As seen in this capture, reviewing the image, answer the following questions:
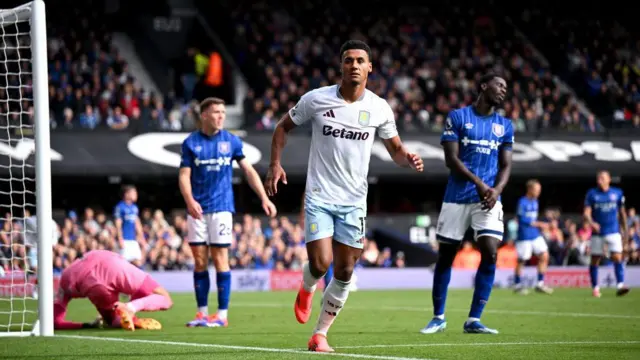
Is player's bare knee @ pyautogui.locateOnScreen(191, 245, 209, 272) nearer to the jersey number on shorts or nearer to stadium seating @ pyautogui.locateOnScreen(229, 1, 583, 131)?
the jersey number on shorts

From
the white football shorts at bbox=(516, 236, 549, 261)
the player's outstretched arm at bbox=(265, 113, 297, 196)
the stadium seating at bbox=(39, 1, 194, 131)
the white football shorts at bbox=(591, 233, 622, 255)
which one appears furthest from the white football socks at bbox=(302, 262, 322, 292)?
the stadium seating at bbox=(39, 1, 194, 131)

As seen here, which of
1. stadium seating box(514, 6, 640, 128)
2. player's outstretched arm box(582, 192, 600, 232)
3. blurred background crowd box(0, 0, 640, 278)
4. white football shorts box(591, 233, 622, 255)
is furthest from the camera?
stadium seating box(514, 6, 640, 128)

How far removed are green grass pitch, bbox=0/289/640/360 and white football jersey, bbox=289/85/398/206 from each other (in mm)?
1257

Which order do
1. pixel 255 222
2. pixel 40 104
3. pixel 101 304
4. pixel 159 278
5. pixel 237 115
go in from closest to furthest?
pixel 40 104, pixel 101 304, pixel 159 278, pixel 255 222, pixel 237 115

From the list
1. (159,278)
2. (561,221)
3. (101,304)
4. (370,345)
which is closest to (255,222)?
(159,278)

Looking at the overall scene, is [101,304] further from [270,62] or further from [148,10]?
[148,10]

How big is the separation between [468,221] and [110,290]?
12.5 feet

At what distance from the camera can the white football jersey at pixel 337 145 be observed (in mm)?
8391

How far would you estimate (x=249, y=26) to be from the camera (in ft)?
110

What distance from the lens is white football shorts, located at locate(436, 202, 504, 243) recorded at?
10500mm

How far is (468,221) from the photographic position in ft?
35.2

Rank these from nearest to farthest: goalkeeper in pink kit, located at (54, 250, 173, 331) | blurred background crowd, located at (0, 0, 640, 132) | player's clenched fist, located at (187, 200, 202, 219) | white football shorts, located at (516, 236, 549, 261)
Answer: goalkeeper in pink kit, located at (54, 250, 173, 331) < player's clenched fist, located at (187, 200, 202, 219) < white football shorts, located at (516, 236, 549, 261) < blurred background crowd, located at (0, 0, 640, 132)

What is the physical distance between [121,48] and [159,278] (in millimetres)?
11853

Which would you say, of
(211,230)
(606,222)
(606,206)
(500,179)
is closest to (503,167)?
(500,179)
